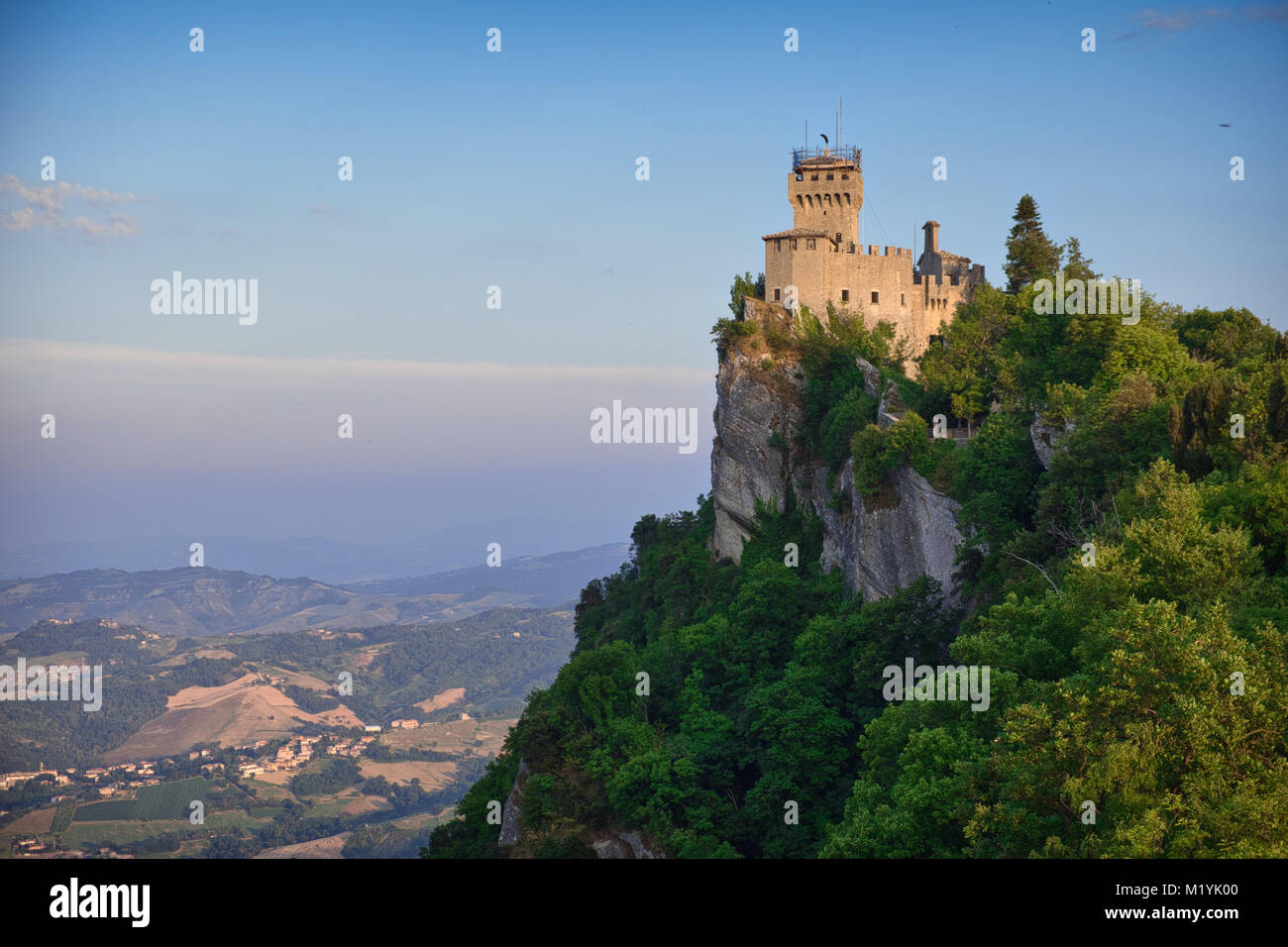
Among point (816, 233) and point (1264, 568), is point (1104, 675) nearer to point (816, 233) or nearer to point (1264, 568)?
point (1264, 568)

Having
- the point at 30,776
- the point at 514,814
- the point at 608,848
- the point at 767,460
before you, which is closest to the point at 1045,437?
the point at 767,460

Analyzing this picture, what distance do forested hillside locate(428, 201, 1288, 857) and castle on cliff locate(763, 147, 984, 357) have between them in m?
1.68

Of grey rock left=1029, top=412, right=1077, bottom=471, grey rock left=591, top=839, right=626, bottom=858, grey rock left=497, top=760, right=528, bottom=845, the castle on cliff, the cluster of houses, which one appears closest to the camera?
grey rock left=1029, top=412, right=1077, bottom=471

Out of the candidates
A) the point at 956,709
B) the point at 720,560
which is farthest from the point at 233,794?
the point at 956,709

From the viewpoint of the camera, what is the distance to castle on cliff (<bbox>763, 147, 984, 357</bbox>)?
64.2m

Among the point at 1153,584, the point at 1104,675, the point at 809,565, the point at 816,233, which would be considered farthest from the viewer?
the point at 816,233

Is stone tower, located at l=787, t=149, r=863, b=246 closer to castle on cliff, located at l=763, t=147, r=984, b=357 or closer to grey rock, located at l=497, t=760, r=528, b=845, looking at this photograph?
castle on cliff, located at l=763, t=147, r=984, b=357

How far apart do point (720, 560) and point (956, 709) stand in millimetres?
38499

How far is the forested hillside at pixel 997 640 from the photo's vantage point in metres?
20.7

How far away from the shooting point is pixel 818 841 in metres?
40.7

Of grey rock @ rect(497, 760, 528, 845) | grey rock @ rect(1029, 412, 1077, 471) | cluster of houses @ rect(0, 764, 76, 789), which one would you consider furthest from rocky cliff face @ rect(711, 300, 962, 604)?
cluster of houses @ rect(0, 764, 76, 789)

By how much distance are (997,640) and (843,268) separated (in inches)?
1546

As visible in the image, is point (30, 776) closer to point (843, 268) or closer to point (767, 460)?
point (767, 460)

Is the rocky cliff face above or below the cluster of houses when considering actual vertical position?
above
